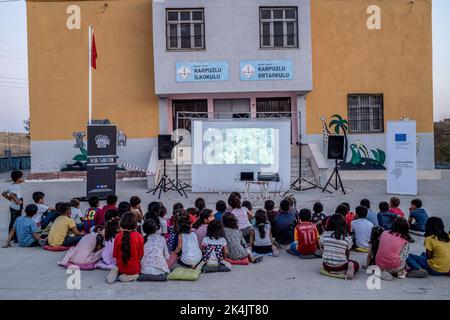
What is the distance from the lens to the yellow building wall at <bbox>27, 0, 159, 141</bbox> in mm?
19781

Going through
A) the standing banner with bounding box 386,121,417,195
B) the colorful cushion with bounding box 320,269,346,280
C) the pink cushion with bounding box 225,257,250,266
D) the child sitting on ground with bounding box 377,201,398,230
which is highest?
the standing banner with bounding box 386,121,417,195

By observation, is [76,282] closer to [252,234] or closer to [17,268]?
[17,268]

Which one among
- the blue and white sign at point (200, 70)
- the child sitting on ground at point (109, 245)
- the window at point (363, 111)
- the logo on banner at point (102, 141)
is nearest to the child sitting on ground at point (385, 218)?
the child sitting on ground at point (109, 245)

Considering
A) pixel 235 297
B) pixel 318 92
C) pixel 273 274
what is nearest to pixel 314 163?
pixel 318 92

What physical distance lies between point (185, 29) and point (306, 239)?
13.9 metres

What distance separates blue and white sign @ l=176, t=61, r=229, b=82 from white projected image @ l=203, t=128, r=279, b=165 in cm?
436

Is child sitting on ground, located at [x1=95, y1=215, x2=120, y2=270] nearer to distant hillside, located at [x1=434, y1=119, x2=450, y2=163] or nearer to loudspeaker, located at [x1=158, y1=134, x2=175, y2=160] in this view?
loudspeaker, located at [x1=158, y1=134, x2=175, y2=160]

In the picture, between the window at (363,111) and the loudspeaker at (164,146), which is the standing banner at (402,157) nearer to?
the window at (363,111)

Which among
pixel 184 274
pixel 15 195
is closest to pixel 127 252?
pixel 184 274

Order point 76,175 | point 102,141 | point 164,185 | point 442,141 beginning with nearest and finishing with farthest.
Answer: point 102,141 → point 164,185 → point 76,175 → point 442,141

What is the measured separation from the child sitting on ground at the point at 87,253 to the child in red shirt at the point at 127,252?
2.67 ft

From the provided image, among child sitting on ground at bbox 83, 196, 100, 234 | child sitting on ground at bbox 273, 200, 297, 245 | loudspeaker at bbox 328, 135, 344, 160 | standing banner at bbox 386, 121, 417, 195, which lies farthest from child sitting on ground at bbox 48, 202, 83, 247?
standing banner at bbox 386, 121, 417, 195

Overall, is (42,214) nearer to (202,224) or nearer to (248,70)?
(202,224)

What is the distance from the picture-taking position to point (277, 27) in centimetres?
1900
